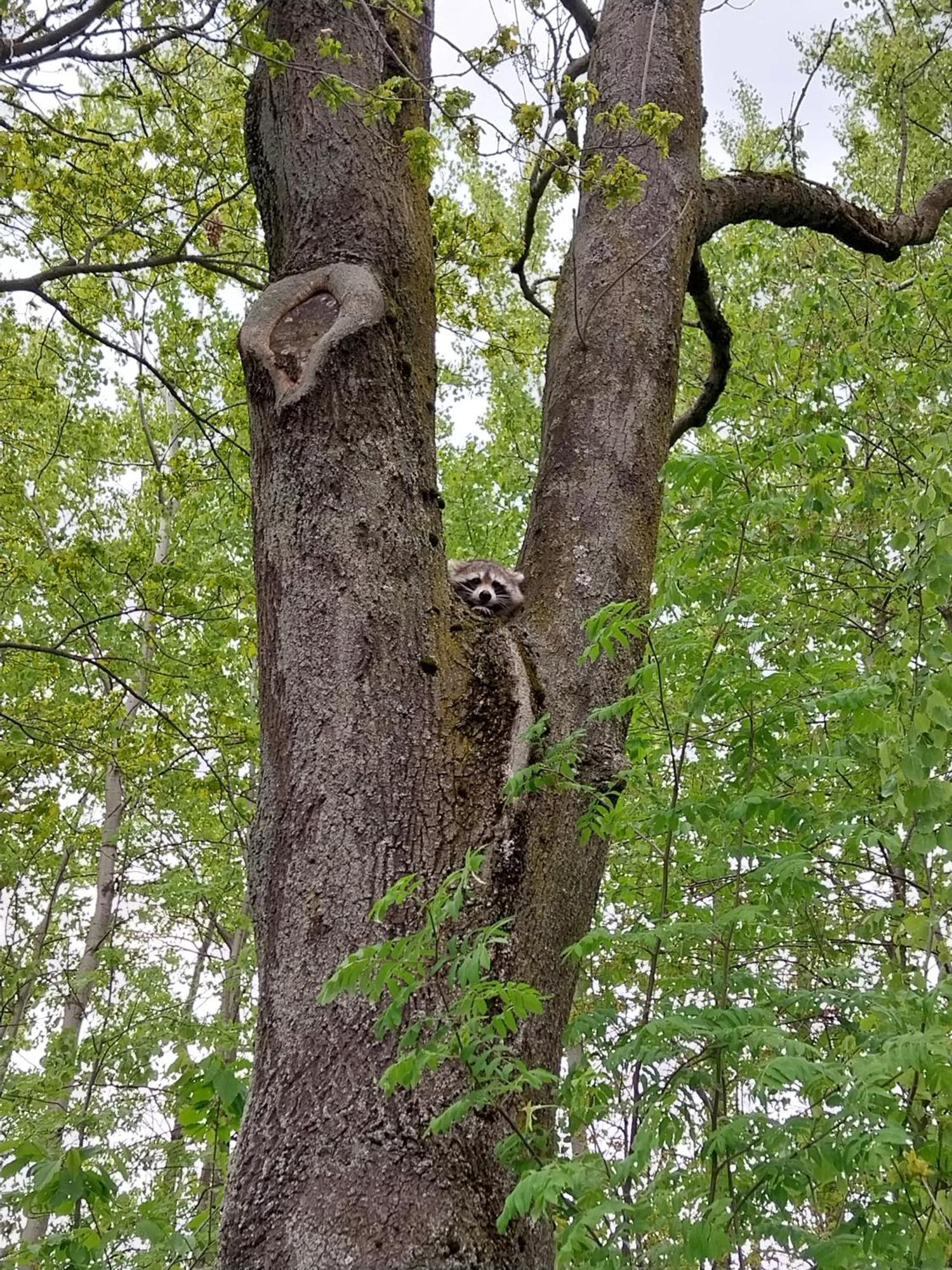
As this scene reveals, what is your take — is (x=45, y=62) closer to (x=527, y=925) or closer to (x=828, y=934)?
(x=527, y=925)

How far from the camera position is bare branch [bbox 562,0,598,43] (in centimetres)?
379

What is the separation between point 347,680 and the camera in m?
2.02

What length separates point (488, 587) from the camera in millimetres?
3707

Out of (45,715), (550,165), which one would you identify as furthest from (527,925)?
(45,715)

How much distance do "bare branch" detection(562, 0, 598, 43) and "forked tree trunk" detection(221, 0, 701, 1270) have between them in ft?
3.08

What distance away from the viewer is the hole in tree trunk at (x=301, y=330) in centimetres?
238

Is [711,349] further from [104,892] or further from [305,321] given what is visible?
[104,892]

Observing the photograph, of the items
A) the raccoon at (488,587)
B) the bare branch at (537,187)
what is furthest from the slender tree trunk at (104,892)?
the bare branch at (537,187)

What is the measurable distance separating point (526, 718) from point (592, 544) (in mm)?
549

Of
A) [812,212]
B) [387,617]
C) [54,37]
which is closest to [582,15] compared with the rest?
[812,212]

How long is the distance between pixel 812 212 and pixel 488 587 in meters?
1.87

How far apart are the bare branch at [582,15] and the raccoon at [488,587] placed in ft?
6.92

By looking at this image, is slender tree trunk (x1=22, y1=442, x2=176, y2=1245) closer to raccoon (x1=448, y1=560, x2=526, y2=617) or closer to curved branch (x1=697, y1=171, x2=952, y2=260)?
raccoon (x1=448, y1=560, x2=526, y2=617)

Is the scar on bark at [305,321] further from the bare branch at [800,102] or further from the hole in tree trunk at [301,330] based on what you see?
the bare branch at [800,102]
